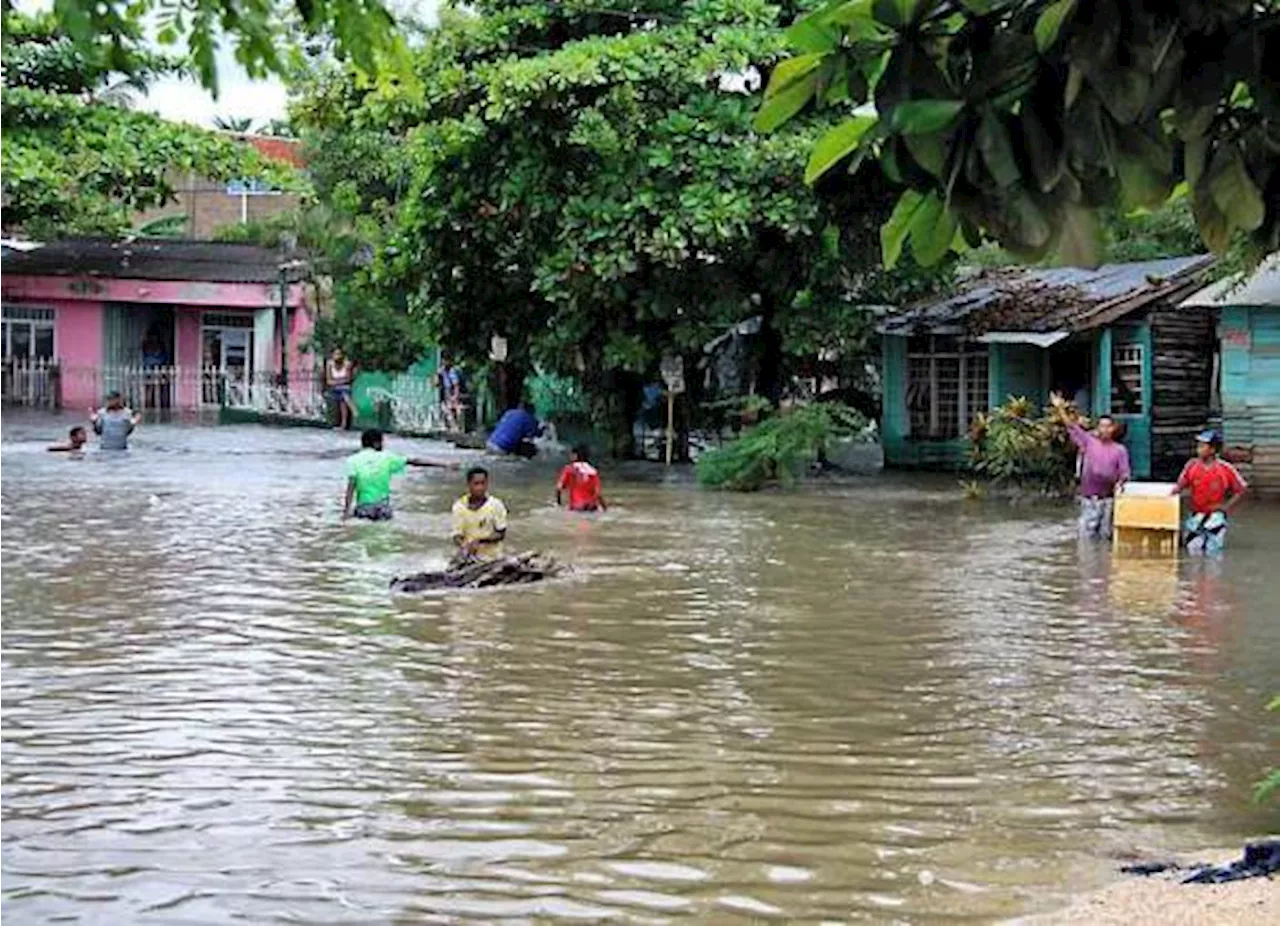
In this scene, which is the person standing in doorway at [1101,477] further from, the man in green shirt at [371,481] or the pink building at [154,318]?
the pink building at [154,318]

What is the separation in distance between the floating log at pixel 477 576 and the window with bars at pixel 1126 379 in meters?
14.0

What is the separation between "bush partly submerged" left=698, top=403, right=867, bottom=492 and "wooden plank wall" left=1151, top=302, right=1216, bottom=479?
4698 mm

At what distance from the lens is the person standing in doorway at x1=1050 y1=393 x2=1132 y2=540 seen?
17.1 metres

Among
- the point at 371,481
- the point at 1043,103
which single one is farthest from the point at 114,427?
the point at 1043,103

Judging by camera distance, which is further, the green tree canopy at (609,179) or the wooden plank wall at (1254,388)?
the wooden plank wall at (1254,388)

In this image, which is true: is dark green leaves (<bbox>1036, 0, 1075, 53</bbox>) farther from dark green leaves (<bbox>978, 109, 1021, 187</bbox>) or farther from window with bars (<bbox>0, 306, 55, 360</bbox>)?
window with bars (<bbox>0, 306, 55, 360</bbox>)

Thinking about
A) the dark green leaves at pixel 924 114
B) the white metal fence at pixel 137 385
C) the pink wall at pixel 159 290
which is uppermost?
the pink wall at pixel 159 290

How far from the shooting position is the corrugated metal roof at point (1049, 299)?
25.1m

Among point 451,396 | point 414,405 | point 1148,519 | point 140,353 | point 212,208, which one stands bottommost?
point 1148,519

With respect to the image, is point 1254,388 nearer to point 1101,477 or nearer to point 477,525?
point 1101,477

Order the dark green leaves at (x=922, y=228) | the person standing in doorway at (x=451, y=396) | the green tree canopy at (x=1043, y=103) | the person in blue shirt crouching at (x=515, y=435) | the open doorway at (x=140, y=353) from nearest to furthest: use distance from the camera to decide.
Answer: the green tree canopy at (x=1043, y=103) → the dark green leaves at (x=922, y=228) → the person in blue shirt crouching at (x=515, y=435) → the person standing in doorway at (x=451, y=396) → the open doorway at (x=140, y=353)

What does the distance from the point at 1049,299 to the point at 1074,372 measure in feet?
4.73

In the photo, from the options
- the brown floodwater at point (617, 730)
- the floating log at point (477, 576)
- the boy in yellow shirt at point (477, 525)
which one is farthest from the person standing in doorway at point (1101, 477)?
the boy in yellow shirt at point (477, 525)

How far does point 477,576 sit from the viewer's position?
524 inches
